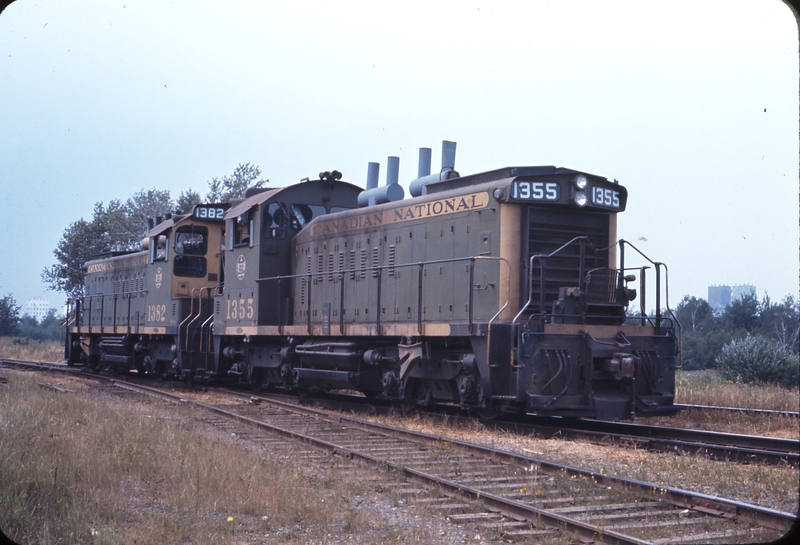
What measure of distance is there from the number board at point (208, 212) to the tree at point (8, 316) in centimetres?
3940

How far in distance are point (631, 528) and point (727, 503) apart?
92cm

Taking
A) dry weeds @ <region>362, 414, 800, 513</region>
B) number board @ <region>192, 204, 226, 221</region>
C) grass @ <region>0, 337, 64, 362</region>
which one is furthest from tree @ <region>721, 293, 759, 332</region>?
dry weeds @ <region>362, 414, 800, 513</region>

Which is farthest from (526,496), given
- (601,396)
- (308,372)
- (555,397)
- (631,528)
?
(308,372)

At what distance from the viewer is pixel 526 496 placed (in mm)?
6840

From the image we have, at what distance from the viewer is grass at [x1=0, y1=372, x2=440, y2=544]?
18.8 feet

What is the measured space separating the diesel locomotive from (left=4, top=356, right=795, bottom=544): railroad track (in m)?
1.88

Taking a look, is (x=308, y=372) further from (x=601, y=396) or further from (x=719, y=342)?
(x=719, y=342)

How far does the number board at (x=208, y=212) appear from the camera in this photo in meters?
19.6

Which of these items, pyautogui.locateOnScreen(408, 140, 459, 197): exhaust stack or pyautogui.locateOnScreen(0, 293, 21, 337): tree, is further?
pyautogui.locateOnScreen(0, 293, 21, 337): tree

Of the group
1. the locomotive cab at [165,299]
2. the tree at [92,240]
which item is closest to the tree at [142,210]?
the tree at [92,240]

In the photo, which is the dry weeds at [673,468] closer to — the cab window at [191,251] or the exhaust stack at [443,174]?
the exhaust stack at [443,174]

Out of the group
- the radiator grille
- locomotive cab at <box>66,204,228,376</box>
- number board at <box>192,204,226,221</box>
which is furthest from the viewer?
number board at <box>192,204,226,221</box>

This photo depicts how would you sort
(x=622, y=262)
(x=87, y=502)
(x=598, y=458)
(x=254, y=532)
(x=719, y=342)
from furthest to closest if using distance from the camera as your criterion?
(x=719, y=342) < (x=622, y=262) < (x=598, y=458) < (x=87, y=502) < (x=254, y=532)

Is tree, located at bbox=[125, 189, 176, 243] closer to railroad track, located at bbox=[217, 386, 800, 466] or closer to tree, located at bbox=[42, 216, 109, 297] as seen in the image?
tree, located at bbox=[42, 216, 109, 297]
